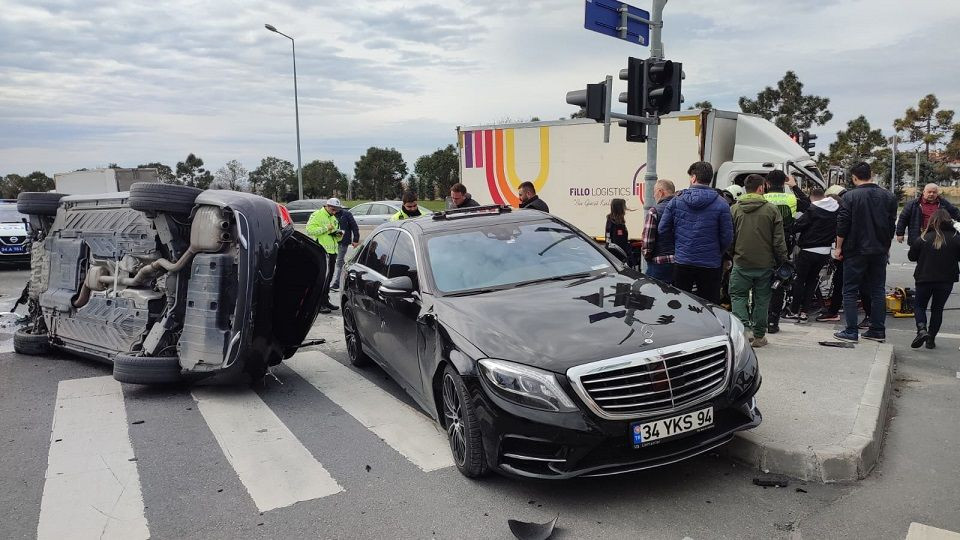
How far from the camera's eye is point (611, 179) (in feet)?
44.0

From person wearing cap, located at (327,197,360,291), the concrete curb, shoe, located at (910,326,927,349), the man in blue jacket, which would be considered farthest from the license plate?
person wearing cap, located at (327,197,360,291)

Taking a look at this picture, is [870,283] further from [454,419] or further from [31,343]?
[31,343]

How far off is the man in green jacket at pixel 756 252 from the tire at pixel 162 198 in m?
5.10

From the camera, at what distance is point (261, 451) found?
4738mm

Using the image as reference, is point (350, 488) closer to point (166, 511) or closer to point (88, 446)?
point (166, 511)

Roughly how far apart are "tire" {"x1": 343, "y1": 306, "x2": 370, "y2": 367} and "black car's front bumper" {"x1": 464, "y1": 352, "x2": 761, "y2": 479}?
319cm

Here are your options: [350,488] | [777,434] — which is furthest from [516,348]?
[777,434]

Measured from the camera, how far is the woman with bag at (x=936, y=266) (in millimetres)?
7133

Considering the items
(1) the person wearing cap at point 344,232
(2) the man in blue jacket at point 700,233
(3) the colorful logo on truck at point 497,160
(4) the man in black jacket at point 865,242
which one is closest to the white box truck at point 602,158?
(3) the colorful logo on truck at point 497,160

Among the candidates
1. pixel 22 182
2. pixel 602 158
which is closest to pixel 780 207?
pixel 602 158

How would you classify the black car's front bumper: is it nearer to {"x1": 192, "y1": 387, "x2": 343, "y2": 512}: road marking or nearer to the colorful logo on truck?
{"x1": 192, "y1": 387, "x2": 343, "y2": 512}: road marking

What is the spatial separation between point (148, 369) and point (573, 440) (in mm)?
4079

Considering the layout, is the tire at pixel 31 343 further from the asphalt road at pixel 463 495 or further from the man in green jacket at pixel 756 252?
the man in green jacket at pixel 756 252

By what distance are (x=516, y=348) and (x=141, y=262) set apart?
432 cm
